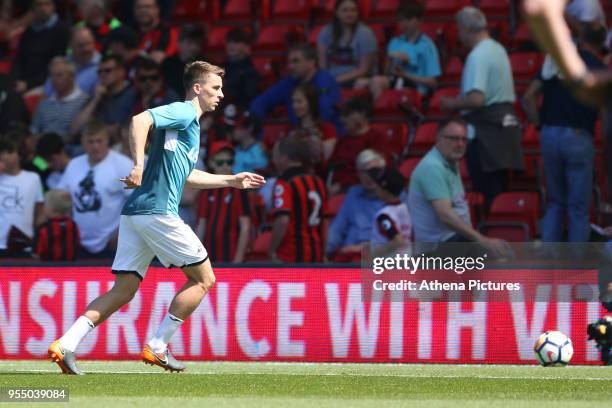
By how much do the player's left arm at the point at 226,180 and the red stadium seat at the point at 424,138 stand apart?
470cm

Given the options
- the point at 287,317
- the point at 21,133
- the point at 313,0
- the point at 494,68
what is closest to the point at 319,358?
the point at 287,317

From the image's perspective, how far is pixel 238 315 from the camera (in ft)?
33.6

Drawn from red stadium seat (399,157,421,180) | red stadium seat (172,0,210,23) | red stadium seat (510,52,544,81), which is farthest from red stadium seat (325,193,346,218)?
red stadium seat (172,0,210,23)

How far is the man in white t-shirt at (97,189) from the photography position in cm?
1211

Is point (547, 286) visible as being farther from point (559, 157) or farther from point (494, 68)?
point (494, 68)

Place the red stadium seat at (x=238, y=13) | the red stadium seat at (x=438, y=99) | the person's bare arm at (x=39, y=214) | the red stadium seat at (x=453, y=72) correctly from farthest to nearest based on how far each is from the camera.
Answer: the red stadium seat at (x=238, y=13), the red stadium seat at (x=453, y=72), the red stadium seat at (x=438, y=99), the person's bare arm at (x=39, y=214)

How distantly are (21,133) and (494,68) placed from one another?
4.55 metres

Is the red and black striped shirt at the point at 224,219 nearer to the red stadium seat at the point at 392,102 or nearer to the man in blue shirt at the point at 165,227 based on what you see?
the red stadium seat at the point at 392,102

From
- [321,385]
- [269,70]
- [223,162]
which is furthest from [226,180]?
[269,70]

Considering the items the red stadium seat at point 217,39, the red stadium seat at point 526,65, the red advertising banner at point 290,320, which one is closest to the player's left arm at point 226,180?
the red advertising banner at point 290,320

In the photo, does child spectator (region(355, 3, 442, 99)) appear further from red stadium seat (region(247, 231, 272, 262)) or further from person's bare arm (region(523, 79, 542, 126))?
red stadium seat (region(247, 231, 272, 262))

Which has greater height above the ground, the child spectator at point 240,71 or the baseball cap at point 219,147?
the child spectator at point 240,71

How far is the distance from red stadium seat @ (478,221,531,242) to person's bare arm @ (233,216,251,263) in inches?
84.7

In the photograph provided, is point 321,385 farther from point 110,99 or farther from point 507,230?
point 110,99
